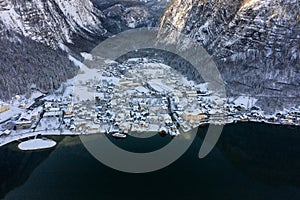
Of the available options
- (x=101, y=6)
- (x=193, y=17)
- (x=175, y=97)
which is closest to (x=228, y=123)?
(x=175, y=97)

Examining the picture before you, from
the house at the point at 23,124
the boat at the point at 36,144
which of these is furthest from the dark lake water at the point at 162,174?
the house at the point at 23,124

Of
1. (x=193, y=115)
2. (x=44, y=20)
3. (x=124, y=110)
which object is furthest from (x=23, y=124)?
(x=44, y=20)

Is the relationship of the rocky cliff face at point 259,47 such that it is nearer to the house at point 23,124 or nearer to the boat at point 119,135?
the boat at point 119,135

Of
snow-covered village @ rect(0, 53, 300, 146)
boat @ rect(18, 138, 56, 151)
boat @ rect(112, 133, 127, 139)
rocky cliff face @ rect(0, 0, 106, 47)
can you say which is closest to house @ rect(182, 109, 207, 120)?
snow-covered village @ rect(0, 53, 300, 146)

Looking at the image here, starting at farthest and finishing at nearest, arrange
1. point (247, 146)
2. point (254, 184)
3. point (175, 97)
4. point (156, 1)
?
point (156, 1)
point (175, 97)
point (247, 146)
point (254, 184)

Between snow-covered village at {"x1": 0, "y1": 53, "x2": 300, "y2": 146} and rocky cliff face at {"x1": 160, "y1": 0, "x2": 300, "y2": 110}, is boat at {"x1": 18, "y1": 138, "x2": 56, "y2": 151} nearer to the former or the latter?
snow-covered village at {"x1": 0, "y1": 53, "x2": 300, "y2": 146}

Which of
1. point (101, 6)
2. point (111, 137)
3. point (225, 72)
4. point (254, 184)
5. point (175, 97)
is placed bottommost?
point (254, 184)

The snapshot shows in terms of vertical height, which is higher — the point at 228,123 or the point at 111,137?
the point at 228,123

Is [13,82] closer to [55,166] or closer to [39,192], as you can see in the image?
[55,166]
